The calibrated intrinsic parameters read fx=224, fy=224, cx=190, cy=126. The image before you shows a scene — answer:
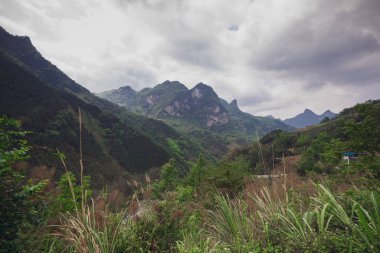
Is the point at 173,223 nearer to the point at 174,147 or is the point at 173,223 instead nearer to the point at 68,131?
the point at 68,131

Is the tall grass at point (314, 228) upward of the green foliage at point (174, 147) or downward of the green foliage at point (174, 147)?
upward

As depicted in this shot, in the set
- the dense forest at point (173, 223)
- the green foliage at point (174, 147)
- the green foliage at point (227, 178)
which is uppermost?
the dense forest at point (173, 223)

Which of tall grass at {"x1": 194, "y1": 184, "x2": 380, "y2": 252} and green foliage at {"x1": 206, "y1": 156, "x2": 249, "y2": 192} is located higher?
tall grass at {"x1": 194, "y1": 184, "x2": 380, "y2": 252}

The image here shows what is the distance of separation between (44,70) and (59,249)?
208852mm

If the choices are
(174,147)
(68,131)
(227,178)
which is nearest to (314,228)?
(227,178)

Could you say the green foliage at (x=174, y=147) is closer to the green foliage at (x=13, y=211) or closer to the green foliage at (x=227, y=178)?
the green foliage at (x=227, y=178)

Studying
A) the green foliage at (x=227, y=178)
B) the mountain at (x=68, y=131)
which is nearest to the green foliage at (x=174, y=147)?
the mountain at (x=68, y=131)

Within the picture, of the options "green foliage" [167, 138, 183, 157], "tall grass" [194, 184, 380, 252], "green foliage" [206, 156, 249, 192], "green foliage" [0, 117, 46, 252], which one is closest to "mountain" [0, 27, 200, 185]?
"green foliage" [167, 138, 183, 157]

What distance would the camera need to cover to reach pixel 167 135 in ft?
561

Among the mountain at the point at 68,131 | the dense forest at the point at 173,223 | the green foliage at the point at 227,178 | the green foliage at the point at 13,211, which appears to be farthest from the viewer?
the mountain at the point at 68,131

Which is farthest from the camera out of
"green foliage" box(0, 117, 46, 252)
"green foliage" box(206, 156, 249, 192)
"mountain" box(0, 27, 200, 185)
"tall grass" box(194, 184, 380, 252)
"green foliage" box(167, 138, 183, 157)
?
"green foliage" box(167, 138, 183, 157)

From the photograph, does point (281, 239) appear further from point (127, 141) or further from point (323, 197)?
point (127, 141)

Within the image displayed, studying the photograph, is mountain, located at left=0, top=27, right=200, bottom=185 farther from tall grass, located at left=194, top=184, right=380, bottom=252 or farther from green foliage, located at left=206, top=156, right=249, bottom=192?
tall grass, located at left=194, top=184, right=380, bottom=252

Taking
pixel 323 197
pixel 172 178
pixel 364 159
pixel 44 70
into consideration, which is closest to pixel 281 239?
pixel 323 197
